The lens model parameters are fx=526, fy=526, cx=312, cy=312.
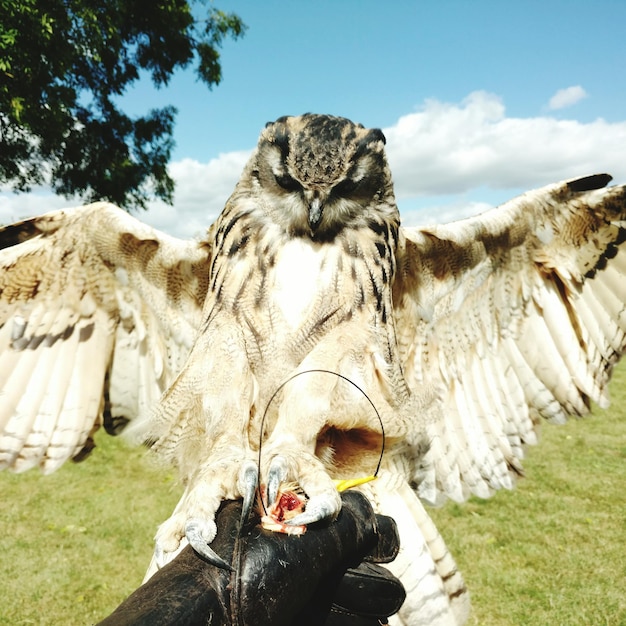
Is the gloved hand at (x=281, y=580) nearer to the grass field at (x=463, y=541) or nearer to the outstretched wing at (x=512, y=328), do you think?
the grass field at (x=463, y=541)

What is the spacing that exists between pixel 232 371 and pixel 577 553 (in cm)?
484

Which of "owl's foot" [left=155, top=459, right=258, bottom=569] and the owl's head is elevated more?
the owl's head

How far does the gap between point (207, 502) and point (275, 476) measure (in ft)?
0.86

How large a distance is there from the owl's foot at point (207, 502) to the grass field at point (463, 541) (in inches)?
36.2

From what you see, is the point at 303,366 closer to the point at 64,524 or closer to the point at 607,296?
the point at 607,296

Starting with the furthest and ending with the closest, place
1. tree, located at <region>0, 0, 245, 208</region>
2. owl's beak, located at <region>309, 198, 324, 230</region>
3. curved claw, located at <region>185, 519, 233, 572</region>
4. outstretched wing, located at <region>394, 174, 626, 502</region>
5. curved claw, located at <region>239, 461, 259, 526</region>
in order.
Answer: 1. tree, located at <region>0, 0, 245, 208</region>
2. outstretched wing, located at <region>394, 174, 626, 502</region>
3. owl's beak, located at <region>309, 198, 324, 230</region>
4. curved claw, located at <region>239, 461, 259, 526</region>
5. curved claw, located at <region>185, 519, 233, 572</region>

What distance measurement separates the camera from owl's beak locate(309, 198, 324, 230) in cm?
265

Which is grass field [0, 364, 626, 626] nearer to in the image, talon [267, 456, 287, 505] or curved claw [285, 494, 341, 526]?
talon [267, 456, 287, 505]

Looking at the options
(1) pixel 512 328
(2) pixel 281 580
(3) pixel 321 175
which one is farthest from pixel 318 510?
(1) pixel 512 328

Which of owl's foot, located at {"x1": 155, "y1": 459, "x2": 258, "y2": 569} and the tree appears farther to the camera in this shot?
the tree

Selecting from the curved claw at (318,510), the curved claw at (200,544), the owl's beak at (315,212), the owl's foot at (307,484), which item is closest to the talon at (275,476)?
the owl's foot at (307,484)

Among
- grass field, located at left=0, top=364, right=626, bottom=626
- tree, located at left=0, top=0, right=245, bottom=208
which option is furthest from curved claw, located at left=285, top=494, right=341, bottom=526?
tree, located at left=0, top=0, right=245, bottom=208

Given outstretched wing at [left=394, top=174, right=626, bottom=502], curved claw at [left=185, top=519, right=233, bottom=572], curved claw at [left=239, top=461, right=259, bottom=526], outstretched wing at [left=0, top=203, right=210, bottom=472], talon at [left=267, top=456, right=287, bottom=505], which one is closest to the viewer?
curved claw at [left=185, top=519, right=233, bottom=572]

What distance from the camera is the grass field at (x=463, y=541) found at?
461cm
